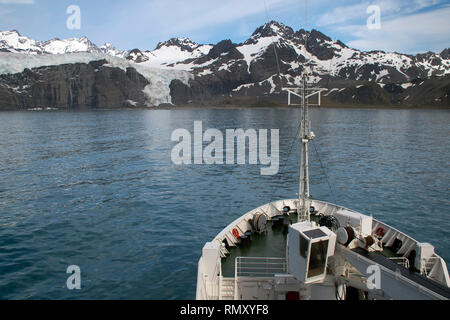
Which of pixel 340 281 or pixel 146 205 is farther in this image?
pixel 146 205

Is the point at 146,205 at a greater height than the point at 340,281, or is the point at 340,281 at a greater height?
the point at 340,281

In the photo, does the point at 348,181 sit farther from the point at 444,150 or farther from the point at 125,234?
the point at 444,150

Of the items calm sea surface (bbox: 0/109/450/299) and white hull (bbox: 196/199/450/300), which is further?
calm sea surface (bbox: 0/109/450/299)

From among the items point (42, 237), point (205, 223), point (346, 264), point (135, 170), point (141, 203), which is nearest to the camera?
point (346, 264)

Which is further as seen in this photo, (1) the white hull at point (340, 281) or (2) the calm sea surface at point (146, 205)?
(2) the calm sea surface at point (146, 205)

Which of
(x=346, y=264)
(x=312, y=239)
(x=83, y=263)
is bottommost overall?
(x=83, y=263)

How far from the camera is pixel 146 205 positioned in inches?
1785

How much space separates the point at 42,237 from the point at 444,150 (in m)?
93.1

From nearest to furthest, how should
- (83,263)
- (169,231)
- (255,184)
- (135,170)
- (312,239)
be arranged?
1. (312,239)
2. (83,263)
3. (169,231)
4. (255,184)
5. (135,170)

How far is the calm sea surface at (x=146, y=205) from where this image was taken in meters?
28.3

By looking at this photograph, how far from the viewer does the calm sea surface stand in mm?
28266
